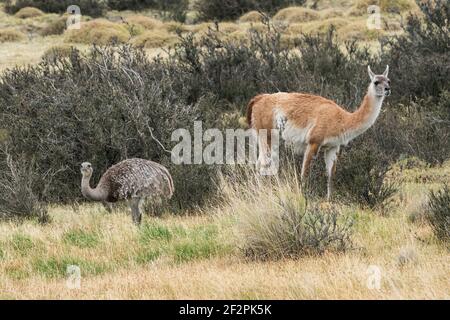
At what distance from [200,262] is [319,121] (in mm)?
3628

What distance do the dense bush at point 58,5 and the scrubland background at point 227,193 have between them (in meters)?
21.9

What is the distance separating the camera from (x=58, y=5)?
40.4 m

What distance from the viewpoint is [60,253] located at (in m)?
7.78

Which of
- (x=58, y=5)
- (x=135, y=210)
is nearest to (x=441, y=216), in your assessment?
(x=135, y=210)

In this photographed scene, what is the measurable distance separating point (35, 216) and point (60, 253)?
1.91 metres

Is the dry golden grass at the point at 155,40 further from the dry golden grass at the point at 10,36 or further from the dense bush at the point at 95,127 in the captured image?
the dense bush at the point at 95,127

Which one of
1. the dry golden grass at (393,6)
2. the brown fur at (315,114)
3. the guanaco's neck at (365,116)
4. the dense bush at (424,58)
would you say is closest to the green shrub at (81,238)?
the brown fur at (315,114)

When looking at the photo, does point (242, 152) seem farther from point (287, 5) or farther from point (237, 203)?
point (287, 5)

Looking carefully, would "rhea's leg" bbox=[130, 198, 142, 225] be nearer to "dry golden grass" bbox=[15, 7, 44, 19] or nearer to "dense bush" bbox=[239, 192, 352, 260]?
"dense bush" bbox=[239, 192, 352, 260]

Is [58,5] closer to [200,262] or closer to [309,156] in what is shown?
[309,156]

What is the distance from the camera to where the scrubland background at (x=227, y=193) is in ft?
21.3
